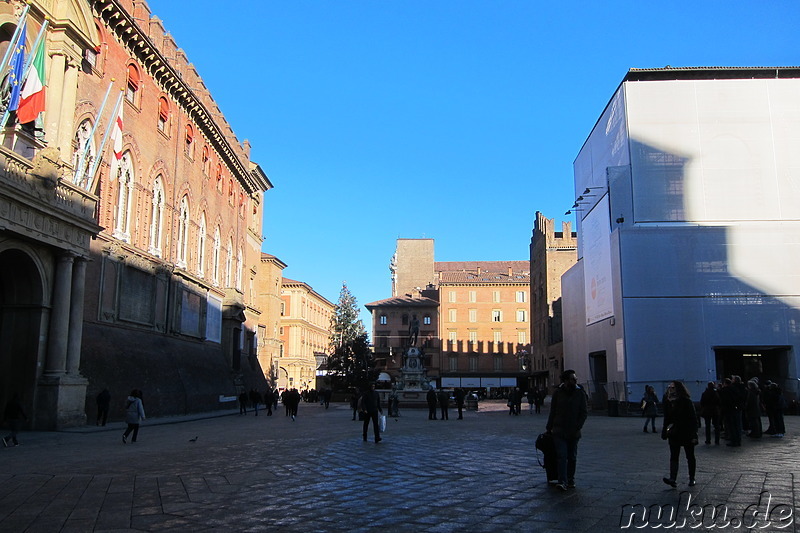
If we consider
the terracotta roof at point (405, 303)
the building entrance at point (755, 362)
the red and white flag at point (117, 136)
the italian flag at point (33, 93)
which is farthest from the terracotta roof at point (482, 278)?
the italian flag at point (33, 93)

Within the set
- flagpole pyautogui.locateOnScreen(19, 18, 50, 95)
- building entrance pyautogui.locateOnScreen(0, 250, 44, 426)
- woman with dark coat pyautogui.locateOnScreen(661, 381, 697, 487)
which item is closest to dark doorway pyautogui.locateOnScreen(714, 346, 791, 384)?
woman with dark coat pyautogui.locateOnScreen(661, 381, 697, 487)

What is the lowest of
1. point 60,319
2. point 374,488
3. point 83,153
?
point 374,488

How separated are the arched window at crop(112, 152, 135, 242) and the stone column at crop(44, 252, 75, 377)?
570cm

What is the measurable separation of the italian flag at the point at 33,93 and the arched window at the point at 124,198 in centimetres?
702

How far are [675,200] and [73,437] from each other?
1149 inches

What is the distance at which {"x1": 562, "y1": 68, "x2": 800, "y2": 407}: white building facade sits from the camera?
3234 cm

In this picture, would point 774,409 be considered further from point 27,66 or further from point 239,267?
point 239,267

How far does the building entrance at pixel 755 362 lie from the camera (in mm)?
32469

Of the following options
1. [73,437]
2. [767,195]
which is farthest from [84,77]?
[767,195]

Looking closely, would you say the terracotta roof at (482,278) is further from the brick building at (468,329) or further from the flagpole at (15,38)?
the flagpole at (15,38)

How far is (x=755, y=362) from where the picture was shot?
34.8 m

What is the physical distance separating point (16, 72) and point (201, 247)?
19.9 m

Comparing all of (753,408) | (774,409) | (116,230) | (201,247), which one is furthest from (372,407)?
(201,247)

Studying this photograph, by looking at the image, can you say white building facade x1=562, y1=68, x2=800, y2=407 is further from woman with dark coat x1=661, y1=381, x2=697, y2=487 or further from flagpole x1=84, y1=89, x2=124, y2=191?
woman with dark coat x1=661, y1=381, x2=697, y2=487
